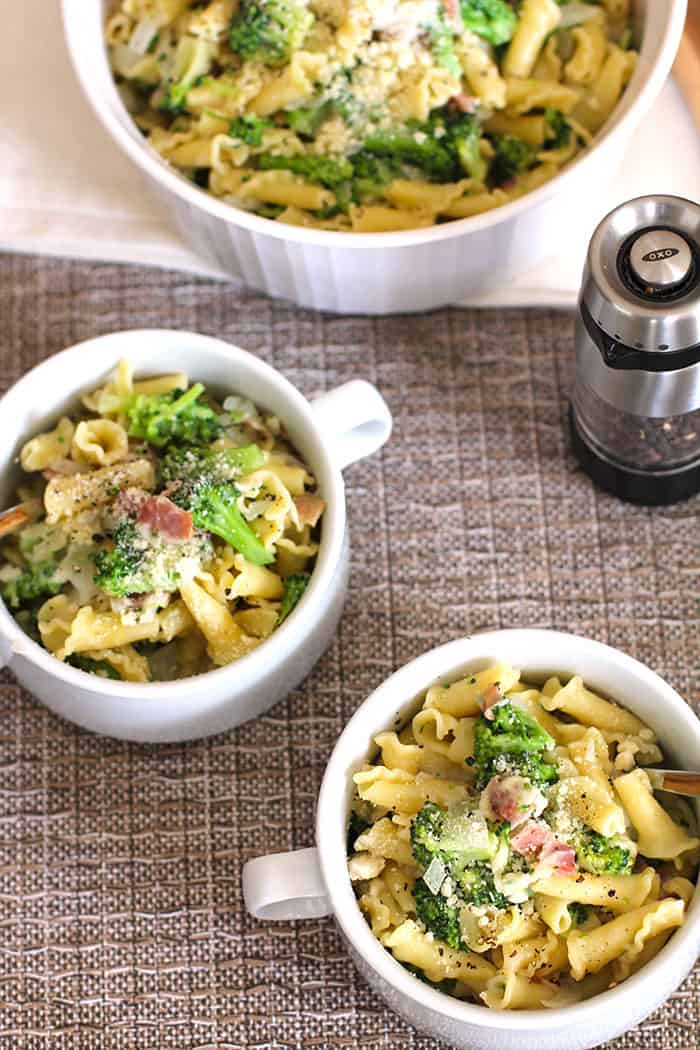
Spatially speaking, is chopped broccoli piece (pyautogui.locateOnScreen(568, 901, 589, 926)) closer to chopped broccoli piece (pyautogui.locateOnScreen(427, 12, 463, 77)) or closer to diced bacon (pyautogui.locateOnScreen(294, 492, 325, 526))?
diced bacon (pyautogui.locateOnScreen(294, 492, 325, 526))

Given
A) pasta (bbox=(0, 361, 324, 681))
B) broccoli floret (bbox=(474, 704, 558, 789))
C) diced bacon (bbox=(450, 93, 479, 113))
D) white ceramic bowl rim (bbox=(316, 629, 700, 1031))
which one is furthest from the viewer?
diced bacon (bbox=(450, 93, 479, 113))

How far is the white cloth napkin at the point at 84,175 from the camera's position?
6.69ft

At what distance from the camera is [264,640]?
1726mm

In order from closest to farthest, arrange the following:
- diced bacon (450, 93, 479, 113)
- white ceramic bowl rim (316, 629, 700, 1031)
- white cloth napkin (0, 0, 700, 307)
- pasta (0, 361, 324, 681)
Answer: white ceramic bowl rim (316, 629, 700, 1031) → pasta (0, 361, 324, 681) → diced bacon (450, 93, 479, 113) → white cloth napkin (0, 0, 700, 307)

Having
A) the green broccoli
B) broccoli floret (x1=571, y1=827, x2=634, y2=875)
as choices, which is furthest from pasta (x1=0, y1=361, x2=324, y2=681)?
broccoli floret (x1=571, y1=827, x2=634, y2=875)

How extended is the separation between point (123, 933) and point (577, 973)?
55 centimetres

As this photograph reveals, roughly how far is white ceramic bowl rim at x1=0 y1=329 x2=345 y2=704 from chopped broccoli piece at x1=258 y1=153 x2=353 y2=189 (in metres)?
0.26

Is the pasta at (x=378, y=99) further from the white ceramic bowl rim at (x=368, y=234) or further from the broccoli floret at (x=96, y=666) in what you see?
the broccoli floret at (x=96, y=666)

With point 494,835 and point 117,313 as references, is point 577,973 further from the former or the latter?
point 117,313

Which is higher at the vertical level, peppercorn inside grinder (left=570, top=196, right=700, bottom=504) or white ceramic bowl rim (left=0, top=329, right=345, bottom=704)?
peppercorn inside grinder (left=570, top=196, right=700, bottom=504)

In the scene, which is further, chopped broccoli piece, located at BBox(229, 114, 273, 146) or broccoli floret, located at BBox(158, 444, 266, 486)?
chopped broccoli piece, located at BBox(229, 114, 273, 146)

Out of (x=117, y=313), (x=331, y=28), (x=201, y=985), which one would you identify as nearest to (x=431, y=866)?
(x=201, y=985)

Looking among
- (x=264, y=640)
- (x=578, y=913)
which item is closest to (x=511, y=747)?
(x=578, y=913)

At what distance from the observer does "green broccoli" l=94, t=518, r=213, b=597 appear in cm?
168
